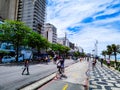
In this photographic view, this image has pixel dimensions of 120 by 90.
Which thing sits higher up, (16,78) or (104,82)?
(16,78)

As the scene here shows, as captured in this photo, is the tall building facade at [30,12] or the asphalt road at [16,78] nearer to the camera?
the asphalt road at [16,78]

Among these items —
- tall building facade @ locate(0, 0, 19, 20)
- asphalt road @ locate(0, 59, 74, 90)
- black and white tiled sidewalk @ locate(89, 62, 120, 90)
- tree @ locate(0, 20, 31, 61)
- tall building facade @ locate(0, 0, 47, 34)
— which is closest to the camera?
asphalt road @ locate(0, 59, 74, 90)

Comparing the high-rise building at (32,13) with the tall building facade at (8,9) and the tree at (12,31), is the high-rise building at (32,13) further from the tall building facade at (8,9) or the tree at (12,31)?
the tree at (12,31)

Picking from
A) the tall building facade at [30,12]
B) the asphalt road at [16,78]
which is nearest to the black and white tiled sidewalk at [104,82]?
the asphalt road at [16,78]

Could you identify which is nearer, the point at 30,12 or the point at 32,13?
the point at 32,13

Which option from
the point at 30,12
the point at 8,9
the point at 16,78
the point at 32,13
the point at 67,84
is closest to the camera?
the point at 67,84

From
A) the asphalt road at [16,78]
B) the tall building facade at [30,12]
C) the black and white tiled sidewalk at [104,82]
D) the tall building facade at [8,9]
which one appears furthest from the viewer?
the tall building facade at [30,12]

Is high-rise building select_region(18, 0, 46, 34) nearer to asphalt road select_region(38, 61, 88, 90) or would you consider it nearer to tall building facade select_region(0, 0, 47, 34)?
tall building facade select_region(0, 0, 47, 34)

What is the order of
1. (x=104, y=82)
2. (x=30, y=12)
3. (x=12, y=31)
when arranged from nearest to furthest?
1. (x=104, y=82)
2. (x=12, y=31)
3. (x=30, y=12)

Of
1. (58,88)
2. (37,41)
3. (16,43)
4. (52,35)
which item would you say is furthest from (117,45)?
(52,35)

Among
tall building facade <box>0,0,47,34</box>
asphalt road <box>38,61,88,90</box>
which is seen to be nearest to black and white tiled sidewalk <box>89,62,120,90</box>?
asphalt road <box>38,61,88,90</box>

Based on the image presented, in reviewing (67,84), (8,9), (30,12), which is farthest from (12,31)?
(30,12)

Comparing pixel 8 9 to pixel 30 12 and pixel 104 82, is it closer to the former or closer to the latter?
pixel 30 12

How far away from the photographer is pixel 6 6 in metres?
93.9
